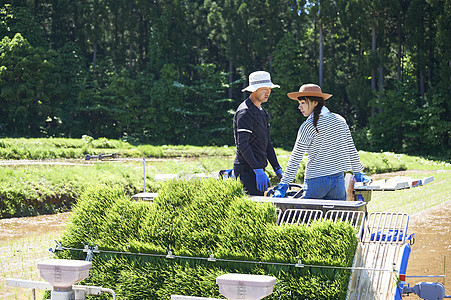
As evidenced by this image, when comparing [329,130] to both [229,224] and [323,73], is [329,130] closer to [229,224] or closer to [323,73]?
[229,224]

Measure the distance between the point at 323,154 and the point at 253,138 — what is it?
4.09 ft

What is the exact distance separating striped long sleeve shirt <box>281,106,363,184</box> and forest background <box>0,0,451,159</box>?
31.5 metres

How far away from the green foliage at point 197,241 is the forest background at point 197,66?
32814 mm

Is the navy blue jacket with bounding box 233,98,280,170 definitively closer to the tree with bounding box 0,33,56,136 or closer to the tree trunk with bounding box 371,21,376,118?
the tree trunk with bounding box 371,21,376,118

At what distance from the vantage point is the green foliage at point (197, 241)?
412 cm

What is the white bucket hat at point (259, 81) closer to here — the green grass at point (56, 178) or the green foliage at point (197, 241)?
the green grass at point (56, 178)

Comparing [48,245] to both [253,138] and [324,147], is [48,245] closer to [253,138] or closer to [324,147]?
[253,138]

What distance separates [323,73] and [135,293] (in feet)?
133

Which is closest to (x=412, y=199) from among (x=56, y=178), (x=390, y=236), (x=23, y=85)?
(x=56, y=178)

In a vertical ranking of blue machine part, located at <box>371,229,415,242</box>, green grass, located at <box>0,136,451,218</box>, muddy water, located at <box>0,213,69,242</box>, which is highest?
blue machine part, located at <box>371,229,415,242</box>

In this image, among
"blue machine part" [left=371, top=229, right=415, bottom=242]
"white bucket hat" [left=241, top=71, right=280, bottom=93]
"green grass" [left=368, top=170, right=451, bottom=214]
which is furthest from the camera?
"green grass" [left=368, top=170, right=451, bottom=214]

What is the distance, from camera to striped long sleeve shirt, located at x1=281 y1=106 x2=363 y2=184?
562 centimetres

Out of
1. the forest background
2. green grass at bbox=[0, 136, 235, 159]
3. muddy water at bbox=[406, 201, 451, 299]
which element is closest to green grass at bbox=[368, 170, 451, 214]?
muddy water at bbox=[406, 201, 451, 299]

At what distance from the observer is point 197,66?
148 ft
